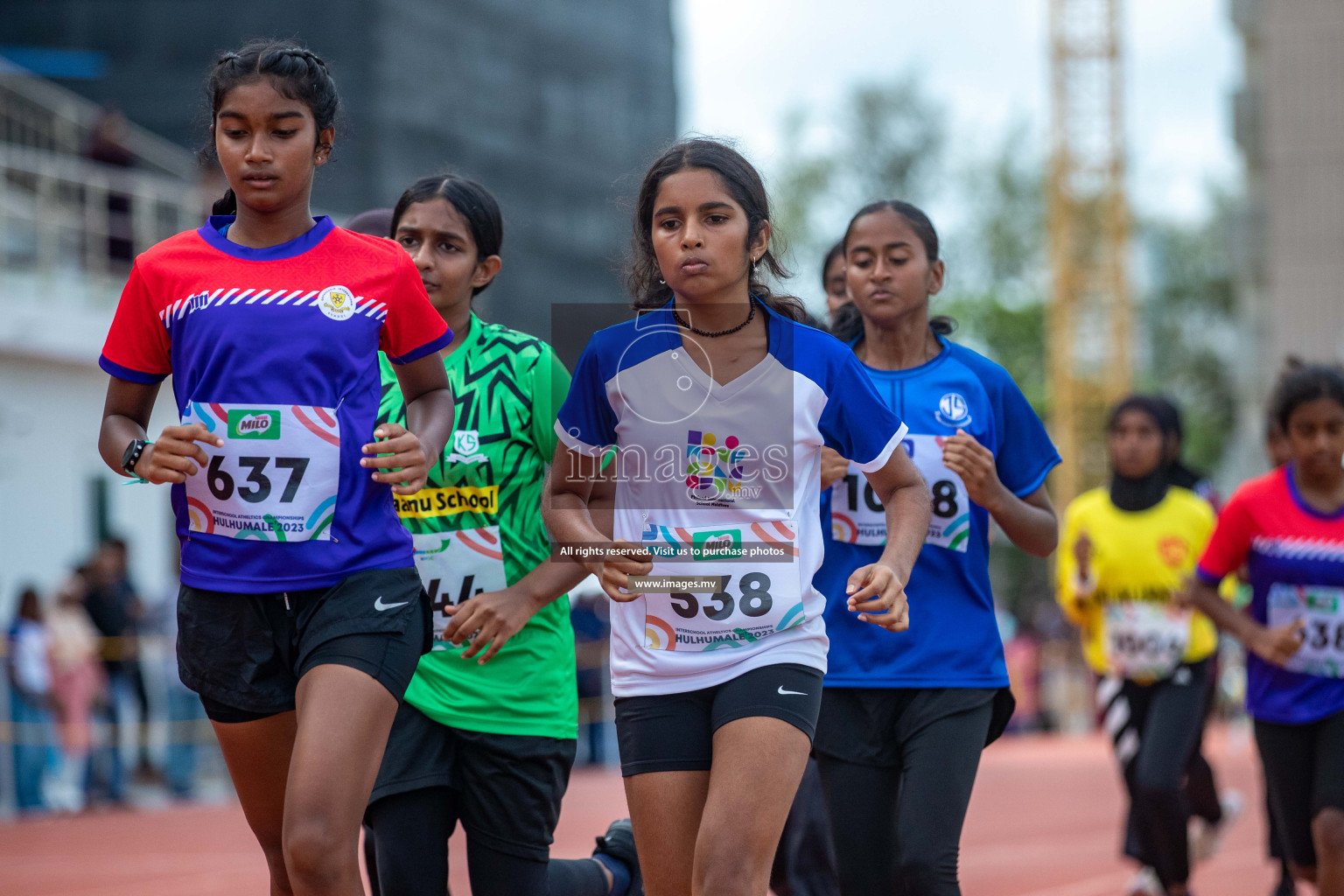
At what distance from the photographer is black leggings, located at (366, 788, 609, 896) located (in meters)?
4.81

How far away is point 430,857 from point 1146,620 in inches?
180

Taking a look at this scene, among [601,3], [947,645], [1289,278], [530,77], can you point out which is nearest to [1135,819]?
[947,645]

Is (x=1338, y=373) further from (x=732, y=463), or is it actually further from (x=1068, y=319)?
(x=1068, y=319)

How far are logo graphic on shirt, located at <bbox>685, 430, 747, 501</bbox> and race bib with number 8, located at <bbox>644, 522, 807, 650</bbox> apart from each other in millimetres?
93

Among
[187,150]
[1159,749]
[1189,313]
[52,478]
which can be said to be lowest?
[1159,749]

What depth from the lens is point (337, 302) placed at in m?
4.15

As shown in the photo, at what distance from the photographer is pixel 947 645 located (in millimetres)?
5105

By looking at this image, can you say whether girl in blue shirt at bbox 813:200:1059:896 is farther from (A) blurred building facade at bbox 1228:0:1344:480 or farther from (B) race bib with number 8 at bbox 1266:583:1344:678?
(A) blurred building facade at bbox 1228:0:1344:480

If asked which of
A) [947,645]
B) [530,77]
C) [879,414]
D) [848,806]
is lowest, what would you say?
[848,806]

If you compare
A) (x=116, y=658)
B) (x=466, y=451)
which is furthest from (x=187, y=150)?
(x=466, y=451)

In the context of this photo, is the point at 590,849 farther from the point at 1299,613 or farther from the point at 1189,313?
the point at 1189,313

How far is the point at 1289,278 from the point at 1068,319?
15.6 metres

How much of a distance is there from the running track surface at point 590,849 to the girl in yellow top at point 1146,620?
133cm

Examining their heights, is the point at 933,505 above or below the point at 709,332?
below
